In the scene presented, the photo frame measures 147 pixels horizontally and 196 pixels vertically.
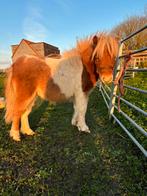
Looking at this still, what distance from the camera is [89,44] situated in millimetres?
3670

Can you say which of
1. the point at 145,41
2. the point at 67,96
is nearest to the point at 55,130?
the point at 67,96

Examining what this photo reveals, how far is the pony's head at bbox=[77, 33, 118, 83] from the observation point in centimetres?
341

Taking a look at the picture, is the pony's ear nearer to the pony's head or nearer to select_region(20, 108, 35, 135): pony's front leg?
the pony's head

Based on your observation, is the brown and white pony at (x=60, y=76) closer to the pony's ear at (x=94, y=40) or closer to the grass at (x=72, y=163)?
the pony's ear at (x=94, y=40)

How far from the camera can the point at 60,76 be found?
360 cm

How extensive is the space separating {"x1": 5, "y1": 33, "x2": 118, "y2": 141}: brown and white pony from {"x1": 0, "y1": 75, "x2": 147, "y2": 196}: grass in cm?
39

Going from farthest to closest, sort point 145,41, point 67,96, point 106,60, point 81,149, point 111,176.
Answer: point 145,41 → point 67,96 → point 106,60 → point 81,149 → point 111,176

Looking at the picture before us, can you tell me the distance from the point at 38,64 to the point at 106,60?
126 centimetres

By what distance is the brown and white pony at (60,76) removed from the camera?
3424mm

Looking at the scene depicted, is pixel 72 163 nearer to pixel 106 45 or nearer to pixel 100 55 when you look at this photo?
pixel 100 55

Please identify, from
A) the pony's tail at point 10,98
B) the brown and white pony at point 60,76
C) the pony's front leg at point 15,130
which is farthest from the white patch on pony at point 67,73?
the pony's front leg at point 15,130

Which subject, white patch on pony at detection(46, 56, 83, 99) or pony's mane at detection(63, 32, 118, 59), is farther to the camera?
white patch on pony at detection(46, 56, 83, 99)

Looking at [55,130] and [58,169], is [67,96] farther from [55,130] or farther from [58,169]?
[58,169]

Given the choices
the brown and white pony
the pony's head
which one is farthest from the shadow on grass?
the pony's head
